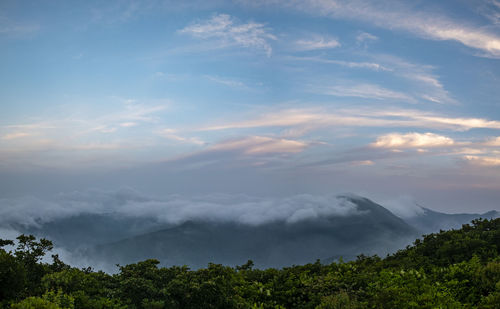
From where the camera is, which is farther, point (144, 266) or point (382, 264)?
point (382, 264)

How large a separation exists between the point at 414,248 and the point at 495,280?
6824 mm

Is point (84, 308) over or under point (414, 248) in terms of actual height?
under

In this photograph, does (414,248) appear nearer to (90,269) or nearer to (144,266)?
(144,266)

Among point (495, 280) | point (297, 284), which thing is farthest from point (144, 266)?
point (495, 280)

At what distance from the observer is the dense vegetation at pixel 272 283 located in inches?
513

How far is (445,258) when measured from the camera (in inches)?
755

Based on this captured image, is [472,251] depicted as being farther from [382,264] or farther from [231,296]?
[231,296]

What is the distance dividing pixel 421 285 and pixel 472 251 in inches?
222

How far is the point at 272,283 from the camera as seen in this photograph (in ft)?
57.8

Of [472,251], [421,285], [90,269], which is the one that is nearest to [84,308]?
[90,269]

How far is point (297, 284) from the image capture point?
56.5 feet

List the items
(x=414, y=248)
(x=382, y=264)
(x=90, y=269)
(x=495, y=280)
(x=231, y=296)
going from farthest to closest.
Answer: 1. (x=414, y=248)
2. (x=382, y=264)
3. (x=90, y=269)
4. (x=495, y=280)
5. (x=231, y=296)

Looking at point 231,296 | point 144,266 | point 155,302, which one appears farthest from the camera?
point 144,266

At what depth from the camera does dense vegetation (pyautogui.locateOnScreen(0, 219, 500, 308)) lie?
13.0 m
